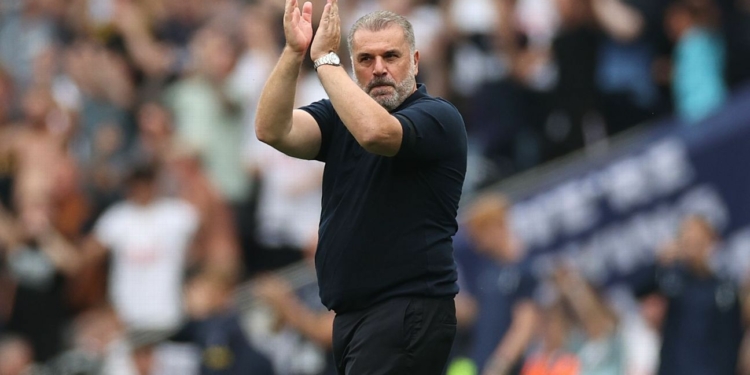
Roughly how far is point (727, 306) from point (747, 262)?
2.62ft

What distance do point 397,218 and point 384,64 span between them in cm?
55

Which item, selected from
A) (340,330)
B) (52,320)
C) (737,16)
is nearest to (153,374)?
(52,320)

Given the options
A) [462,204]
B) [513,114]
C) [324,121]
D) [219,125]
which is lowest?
[462,204]

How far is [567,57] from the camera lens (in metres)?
10.6

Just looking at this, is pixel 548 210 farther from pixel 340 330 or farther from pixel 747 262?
pixel 340 330

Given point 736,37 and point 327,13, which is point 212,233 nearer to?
point 736,37

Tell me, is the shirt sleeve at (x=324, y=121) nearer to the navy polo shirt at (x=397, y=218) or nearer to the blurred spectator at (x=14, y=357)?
the navy polo shirt at (x=397, y=218)

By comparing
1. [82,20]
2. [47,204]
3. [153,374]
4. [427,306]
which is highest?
[427,306]

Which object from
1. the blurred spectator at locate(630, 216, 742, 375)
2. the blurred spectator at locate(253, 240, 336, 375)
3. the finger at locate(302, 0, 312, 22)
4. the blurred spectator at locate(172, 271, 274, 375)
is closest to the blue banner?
the blurred spectator at locate(630, 216, 742, 375)

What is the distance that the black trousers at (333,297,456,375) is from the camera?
200 inches

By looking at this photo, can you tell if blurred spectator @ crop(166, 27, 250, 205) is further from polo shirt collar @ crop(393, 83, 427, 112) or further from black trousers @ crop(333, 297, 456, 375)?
black trousers @ crop(333, 297, 456, 375)

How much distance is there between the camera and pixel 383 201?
512 centimetres

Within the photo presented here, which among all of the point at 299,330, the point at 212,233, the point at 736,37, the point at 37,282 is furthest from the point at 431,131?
the point at 37,282

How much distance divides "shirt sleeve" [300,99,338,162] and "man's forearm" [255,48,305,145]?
174mm
